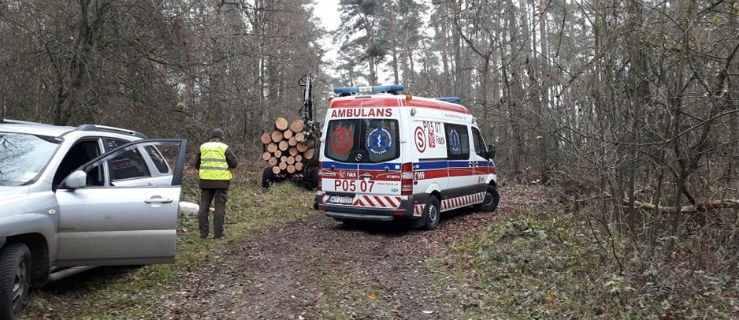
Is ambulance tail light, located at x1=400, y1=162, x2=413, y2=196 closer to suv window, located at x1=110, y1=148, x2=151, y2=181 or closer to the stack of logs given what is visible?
suv window, located at x1=110, y1=148, x2=151, y2=181

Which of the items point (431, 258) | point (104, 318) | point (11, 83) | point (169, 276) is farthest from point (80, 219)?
point (11, 83)

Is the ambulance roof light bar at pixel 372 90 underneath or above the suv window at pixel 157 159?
above

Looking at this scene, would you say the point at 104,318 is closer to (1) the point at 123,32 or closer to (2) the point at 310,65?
(1) the point at 123,32

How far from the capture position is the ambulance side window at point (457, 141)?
440 inches

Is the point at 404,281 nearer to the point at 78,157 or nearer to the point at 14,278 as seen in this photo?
the point at 78,157

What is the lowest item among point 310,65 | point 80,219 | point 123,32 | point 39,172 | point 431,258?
point 431,258

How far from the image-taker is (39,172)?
17.6 feet

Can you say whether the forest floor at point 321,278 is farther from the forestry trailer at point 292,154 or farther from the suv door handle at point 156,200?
the forestry trailer at point 292,154

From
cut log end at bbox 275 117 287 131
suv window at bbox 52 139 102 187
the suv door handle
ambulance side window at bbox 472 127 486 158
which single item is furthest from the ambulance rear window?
cut log end at bbox 275 117 287 131

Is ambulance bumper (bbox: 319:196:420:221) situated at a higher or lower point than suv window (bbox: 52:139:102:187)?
lower

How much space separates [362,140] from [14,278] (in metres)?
6.17

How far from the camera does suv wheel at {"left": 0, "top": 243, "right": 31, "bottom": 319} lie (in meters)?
4.59

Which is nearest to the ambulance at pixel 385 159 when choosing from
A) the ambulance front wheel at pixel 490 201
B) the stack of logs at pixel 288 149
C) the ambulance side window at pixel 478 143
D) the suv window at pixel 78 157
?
the ambulance side window at pixel 478 143

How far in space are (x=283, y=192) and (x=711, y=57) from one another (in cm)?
1111
